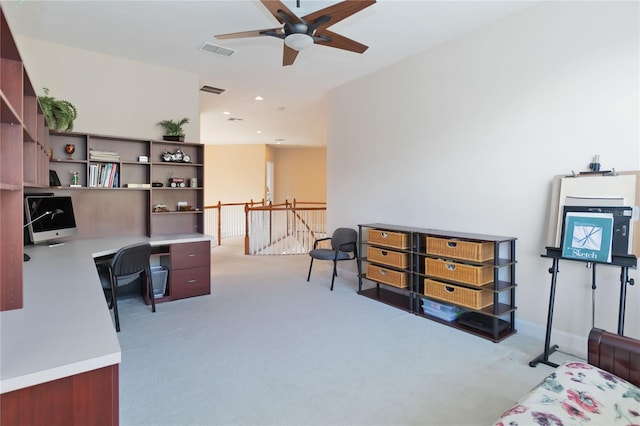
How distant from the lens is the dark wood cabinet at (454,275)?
315 centimetres

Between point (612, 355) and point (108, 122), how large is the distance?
16.8ft

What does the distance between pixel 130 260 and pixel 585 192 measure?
4.00m

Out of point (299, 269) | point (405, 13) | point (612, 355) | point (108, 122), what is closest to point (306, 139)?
point (299, 269)

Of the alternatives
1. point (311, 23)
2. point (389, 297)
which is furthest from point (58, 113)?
point (389, 297)

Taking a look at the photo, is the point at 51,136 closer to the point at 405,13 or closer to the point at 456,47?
the point at 405,13

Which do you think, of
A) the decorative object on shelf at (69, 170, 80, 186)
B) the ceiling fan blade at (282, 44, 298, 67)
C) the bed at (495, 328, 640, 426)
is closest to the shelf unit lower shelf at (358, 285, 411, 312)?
the bed at (495, 328, 640, 426)

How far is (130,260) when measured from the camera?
3.30 m

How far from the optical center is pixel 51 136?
12.4 ft

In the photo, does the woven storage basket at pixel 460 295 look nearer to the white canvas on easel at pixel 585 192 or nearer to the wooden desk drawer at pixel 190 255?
the white canvas on easel at pixel 585 192

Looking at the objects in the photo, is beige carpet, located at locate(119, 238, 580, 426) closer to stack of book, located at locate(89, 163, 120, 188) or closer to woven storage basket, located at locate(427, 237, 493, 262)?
woven storage basket, located at locate(427, 237, 493, 262)

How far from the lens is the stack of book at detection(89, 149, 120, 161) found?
392cm

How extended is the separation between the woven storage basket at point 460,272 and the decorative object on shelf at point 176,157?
130 inches

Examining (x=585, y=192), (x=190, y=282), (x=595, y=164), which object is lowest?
(x=190, y=282)

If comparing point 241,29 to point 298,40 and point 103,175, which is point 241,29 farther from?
point 103,175
